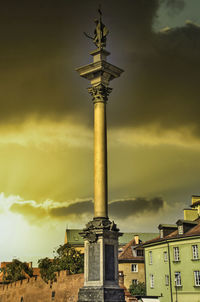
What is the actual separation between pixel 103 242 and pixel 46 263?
44856 mm

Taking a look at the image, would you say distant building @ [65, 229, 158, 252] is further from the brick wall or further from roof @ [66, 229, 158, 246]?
the brick wall

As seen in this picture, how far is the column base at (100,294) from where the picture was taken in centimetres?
1980

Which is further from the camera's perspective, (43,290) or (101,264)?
(43,290)

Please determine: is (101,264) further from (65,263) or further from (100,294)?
(65,263)

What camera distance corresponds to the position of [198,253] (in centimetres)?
5100

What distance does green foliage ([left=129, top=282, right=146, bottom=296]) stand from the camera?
64.2 meters

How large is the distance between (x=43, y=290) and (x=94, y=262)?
3580cm

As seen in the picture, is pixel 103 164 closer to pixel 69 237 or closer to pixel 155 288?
pixel 155 288

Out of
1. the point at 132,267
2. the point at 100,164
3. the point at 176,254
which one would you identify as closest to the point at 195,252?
the point at 176,254

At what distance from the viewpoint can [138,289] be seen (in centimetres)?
6519

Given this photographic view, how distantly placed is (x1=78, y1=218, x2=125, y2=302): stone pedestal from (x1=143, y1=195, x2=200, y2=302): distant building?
107 feet

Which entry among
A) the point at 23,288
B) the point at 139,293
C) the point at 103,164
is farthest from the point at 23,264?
the point at 103,164

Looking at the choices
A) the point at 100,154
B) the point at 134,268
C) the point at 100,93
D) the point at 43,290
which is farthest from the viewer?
the point at 134,268

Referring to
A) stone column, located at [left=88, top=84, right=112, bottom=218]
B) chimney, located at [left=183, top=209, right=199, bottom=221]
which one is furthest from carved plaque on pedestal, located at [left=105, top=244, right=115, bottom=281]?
chimney, located at [left=183, top=209, right=199, bottom=221]
